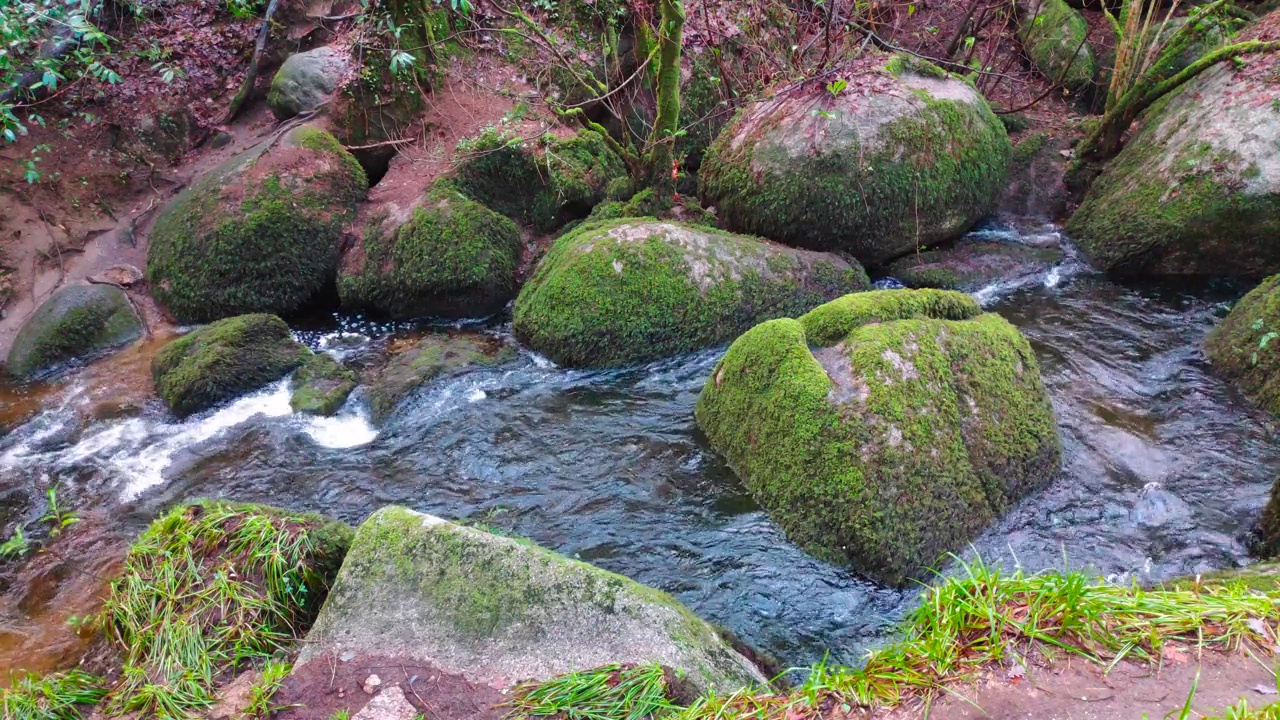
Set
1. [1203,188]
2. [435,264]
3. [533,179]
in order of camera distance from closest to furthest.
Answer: [1203,188]
[435,264]
[533,179]

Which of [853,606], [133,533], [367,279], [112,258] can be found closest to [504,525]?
[853,606]

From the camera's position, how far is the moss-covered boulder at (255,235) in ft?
23.6

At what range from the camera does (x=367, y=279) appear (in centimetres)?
732

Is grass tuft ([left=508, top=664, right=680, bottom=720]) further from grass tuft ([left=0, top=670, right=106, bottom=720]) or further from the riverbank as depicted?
grass tuft ([left=0, top=670, right=106, bottom=720])

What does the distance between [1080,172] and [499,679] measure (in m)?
8.34

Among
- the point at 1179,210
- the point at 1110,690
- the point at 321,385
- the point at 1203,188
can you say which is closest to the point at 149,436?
the point at 321,385

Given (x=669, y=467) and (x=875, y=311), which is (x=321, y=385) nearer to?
(x=669, y=467)

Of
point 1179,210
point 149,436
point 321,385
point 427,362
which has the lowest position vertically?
point 149,436

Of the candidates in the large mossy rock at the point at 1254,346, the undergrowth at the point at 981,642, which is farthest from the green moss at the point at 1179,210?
the undergrowth at the point at 981,642

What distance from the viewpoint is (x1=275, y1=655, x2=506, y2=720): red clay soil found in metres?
2.66

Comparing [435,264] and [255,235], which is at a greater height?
[255,235]

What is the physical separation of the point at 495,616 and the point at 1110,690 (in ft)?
7.30

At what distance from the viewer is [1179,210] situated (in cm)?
660

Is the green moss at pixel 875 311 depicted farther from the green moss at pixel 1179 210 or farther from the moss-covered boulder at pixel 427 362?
the green moss at pixel 1179 210
